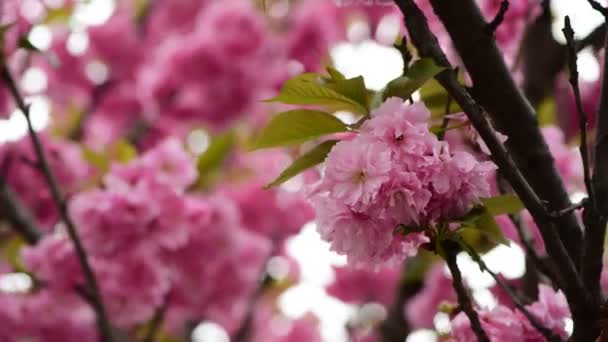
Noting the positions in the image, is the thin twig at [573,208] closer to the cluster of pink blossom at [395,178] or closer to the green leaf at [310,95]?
the cluster of pink blossom at [395,178]

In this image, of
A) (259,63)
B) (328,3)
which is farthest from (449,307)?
(328,3)

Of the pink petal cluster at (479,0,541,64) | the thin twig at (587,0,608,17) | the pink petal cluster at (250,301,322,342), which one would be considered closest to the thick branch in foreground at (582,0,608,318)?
the thin twig at (587,0,608,17)

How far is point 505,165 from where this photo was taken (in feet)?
2.55

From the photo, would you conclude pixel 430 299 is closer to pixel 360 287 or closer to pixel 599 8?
pixel 360 287

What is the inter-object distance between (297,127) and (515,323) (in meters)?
0.32

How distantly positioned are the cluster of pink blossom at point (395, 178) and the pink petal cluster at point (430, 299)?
1.23 m

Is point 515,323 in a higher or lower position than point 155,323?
lower

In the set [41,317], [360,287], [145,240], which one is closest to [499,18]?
[145,240]

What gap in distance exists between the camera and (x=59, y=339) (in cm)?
222

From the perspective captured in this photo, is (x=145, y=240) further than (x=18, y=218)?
No

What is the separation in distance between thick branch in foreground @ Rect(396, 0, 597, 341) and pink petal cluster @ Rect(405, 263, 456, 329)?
1.22 metres

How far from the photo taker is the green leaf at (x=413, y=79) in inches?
31.9

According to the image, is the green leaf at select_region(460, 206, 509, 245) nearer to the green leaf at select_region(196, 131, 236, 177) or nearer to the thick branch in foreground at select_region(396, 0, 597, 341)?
the thick branch in foreground at select_region(396, 0, 597, 341)

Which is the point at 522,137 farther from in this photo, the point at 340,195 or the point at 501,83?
the point at 340,195
